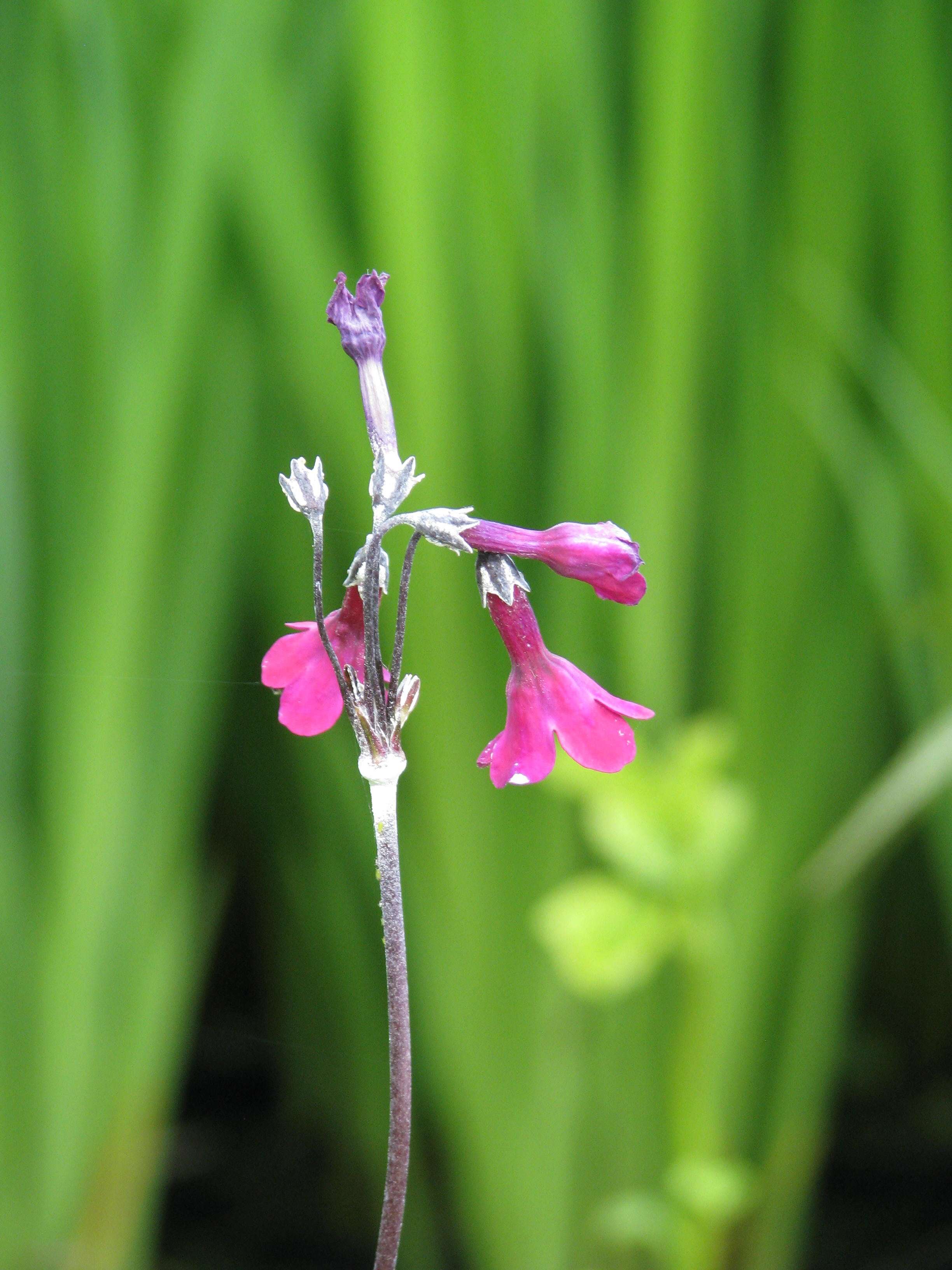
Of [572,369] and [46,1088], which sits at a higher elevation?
[572,369]

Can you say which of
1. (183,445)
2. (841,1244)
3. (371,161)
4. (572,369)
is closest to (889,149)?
(572,369)

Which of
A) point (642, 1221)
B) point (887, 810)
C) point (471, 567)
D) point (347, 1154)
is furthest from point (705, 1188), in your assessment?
point (471, 567)

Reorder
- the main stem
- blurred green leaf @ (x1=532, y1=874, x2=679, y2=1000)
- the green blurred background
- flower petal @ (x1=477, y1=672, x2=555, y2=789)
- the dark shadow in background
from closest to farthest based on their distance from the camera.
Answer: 1. the main stem
2. flower petal @ (x1=477, y1=672, x2=555, y2=789)
3. blurred green leaf @ (x1=532, y1=874, x2=679, y2=1000)
4. the green blurred background
5. the dark shadow in background

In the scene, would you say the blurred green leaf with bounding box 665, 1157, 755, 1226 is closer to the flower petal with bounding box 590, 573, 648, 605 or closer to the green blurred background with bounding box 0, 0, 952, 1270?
the green blurred background with bounding box 0, 0, 952, 1270

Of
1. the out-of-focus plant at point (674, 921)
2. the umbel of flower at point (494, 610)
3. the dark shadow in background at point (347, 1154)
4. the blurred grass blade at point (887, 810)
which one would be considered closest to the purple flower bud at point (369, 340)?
the umbel of flower at point (494, 610)

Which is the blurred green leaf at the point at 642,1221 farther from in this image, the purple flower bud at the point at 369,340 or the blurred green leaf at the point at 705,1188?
the purple flower bud at the point at 369,340

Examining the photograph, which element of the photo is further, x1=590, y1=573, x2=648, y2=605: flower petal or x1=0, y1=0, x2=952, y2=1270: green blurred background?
x1=0, y1=0, x2=952, y2=1270: green blurred background

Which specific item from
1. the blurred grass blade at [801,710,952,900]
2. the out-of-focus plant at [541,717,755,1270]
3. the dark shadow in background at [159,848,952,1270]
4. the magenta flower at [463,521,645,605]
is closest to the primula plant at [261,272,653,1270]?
the magenta flower at [463,521,645,605]

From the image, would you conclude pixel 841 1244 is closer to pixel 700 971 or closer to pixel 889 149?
pixel 700 971
